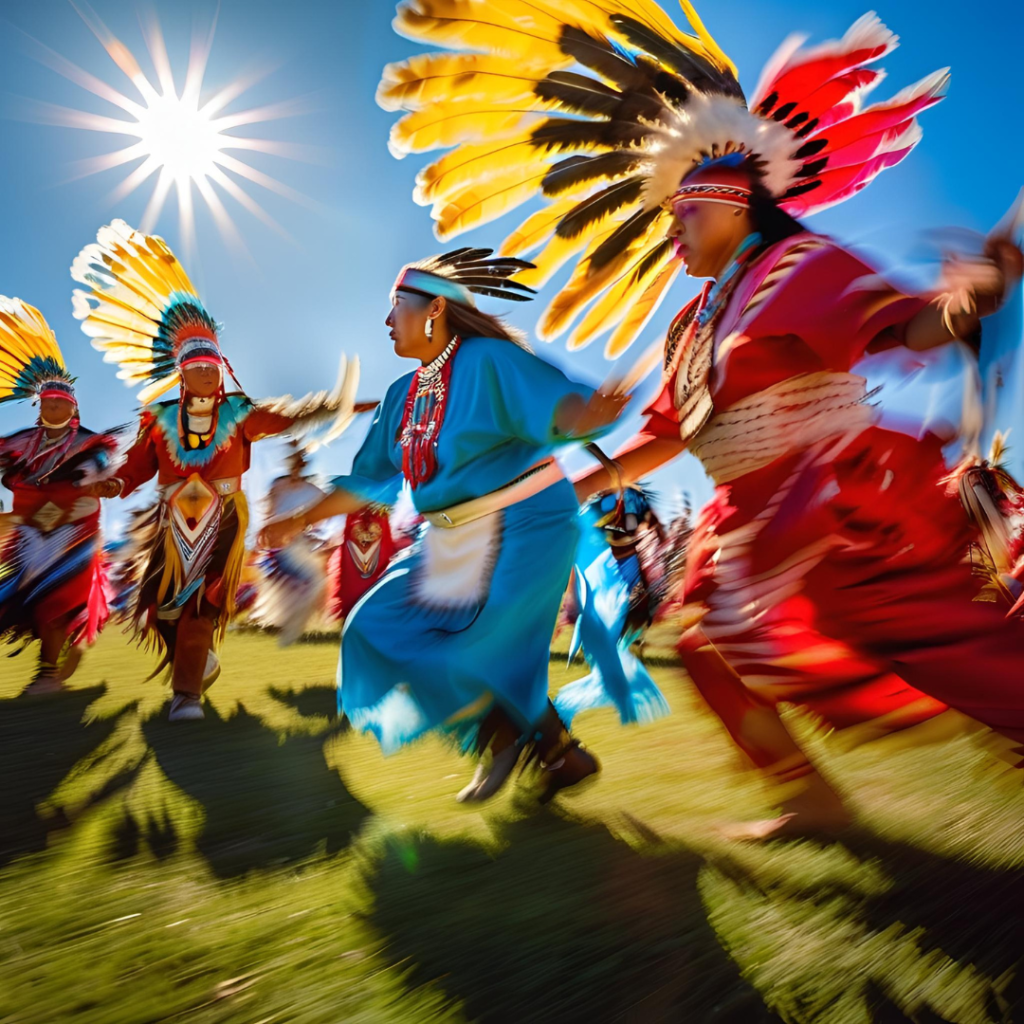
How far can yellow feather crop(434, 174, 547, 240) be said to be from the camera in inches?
112

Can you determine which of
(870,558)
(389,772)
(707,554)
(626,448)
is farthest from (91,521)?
(870,558)

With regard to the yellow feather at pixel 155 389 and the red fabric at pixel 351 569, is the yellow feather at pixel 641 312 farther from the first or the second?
the red fabric at pixel 351 569

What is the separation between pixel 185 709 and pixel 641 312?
9.61 ft

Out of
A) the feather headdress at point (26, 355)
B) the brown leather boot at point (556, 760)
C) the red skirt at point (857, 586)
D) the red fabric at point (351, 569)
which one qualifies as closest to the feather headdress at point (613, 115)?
the red skirt at point (857, 586)

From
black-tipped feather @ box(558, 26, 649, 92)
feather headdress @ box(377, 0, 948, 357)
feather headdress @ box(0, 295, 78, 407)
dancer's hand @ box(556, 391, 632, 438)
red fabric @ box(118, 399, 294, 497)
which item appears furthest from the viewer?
feather headdress @ box(0, 295, 78, 407)

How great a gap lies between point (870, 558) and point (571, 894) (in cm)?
106

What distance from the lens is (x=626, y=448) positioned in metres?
2.58

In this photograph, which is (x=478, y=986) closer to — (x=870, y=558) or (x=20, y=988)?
(x=20, y=988)

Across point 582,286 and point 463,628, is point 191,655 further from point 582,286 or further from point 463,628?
point 582,286

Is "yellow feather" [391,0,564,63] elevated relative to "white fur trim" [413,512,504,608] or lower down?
elevated

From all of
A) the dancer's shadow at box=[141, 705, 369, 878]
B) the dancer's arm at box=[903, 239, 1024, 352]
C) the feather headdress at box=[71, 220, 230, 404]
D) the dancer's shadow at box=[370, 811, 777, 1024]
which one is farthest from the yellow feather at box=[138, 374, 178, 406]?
the dancer's arm at box=[903, 239, 1024, 352]

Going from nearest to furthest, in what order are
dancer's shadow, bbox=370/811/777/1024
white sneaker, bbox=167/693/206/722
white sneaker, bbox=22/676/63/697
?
dancer's shadow, bbox=370/811/777/1024, white sneaker, bbox=167/693/206/722, white sneaker, bbox=22/676/63/697

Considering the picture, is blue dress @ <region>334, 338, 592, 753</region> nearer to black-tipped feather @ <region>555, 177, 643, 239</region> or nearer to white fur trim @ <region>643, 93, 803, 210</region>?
black-tipped feather @ <region>555, 177, 643, 239</region>

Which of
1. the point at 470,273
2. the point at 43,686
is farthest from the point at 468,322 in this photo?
the point at 43,686
